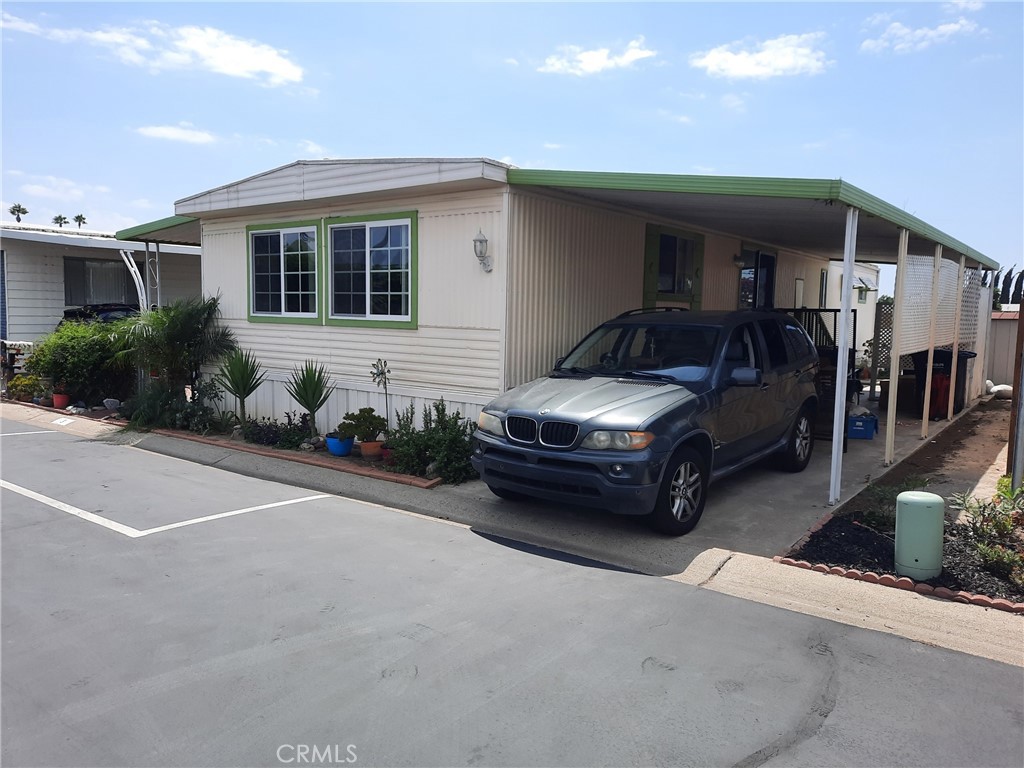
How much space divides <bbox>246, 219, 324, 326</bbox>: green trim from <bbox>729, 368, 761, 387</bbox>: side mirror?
20.0ft

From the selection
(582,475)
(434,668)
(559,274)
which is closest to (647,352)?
(582,475)

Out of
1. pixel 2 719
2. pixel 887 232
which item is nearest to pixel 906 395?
pixel 887 232

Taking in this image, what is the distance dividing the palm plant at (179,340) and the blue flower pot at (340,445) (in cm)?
358

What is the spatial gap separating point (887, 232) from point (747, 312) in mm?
3300

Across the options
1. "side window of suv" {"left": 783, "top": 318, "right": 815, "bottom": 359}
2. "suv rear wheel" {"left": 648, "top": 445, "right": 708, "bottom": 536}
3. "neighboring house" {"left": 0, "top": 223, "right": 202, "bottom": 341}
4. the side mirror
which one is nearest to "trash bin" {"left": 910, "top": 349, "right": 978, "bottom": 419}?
"side window of suv" {"left": 783, "top": 318, "right": 815, "bottom": 359}

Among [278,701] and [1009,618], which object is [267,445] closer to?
[278,701]

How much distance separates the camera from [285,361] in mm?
11242

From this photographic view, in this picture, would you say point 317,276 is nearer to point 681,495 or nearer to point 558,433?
point 558,433

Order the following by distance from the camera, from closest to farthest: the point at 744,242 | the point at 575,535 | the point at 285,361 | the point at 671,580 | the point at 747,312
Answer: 1. the point at 671,580
2. the point at 575,535
3. the point at 747,312
4. the point at 285,361
5. the point at 744,242

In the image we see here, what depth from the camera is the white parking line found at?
641 cm

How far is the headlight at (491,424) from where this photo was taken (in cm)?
664

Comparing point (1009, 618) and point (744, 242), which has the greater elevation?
point (744, 242)

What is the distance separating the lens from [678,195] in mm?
7844

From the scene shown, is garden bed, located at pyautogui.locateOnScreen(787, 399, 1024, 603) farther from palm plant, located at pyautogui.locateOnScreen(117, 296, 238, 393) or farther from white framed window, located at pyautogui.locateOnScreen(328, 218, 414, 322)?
palm plant, located at pyautogui.locateOnScreen(117, 296, 238, 393)
